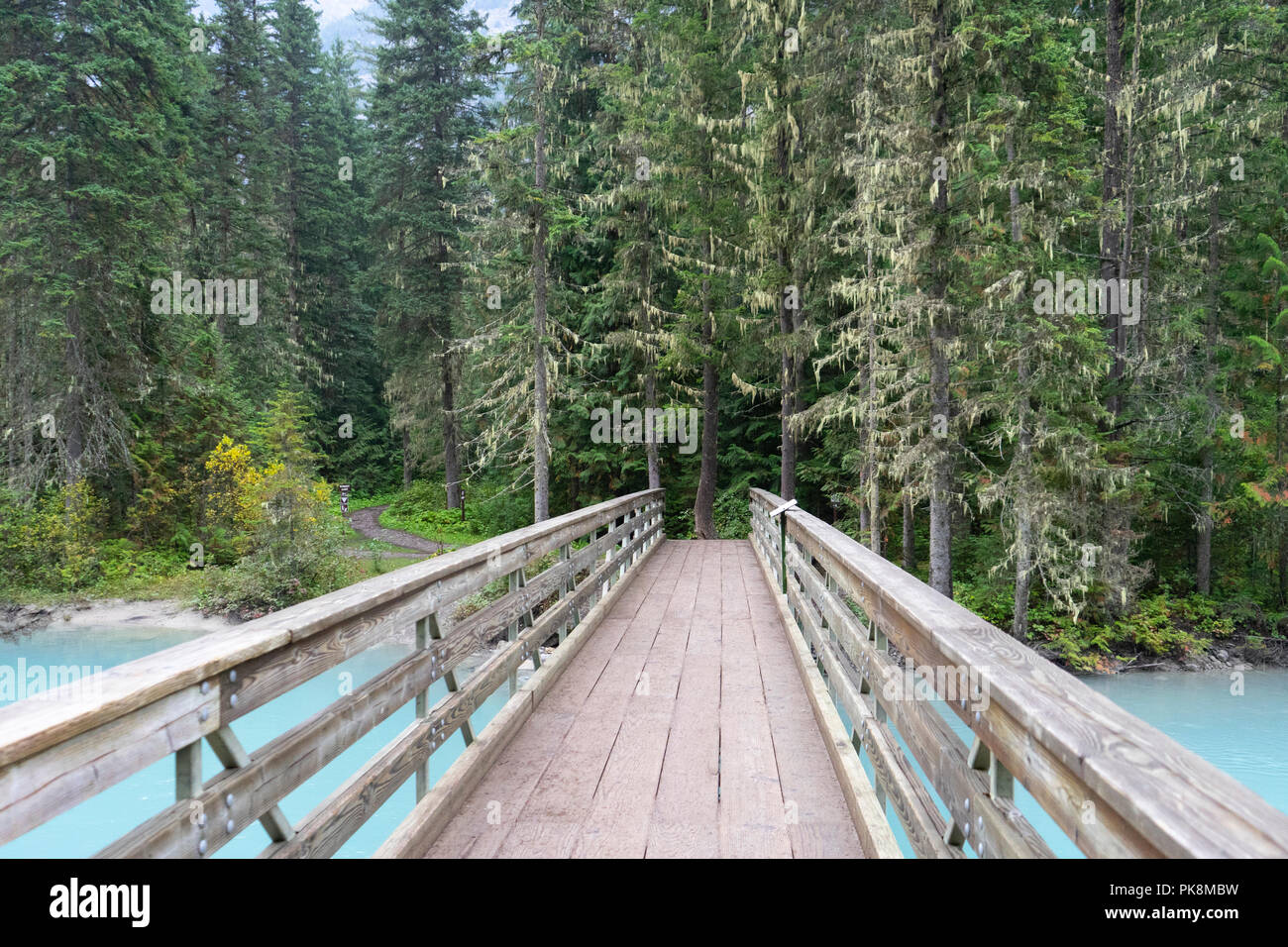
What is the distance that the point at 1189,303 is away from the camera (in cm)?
1742

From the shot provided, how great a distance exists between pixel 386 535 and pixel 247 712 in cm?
2432

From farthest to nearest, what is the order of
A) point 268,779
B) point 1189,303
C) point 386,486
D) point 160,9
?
point 386,486
point 160,9
point 1189,303
point 268,779

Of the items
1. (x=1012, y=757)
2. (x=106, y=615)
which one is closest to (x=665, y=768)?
(x=1012, y=757)

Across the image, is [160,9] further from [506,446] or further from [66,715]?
[66,715]

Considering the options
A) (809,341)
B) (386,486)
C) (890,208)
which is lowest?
(386,486)

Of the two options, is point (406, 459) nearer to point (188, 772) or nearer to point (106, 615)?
point (106, 615)

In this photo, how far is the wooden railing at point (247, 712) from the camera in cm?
135

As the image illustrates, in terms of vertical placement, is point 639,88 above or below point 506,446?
above

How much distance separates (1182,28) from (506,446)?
2001 centimetres

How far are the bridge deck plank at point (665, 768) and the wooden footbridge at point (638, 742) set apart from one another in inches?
0.6

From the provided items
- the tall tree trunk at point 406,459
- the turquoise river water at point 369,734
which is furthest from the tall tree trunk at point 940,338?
the tall tree trunk at point 406,459

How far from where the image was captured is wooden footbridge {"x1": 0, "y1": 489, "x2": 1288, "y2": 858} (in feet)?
4.35

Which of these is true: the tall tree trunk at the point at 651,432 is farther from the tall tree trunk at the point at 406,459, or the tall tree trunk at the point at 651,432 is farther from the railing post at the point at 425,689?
the railing post at the point at 425,689

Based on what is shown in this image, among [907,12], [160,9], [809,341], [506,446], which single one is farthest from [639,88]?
[160,9]
